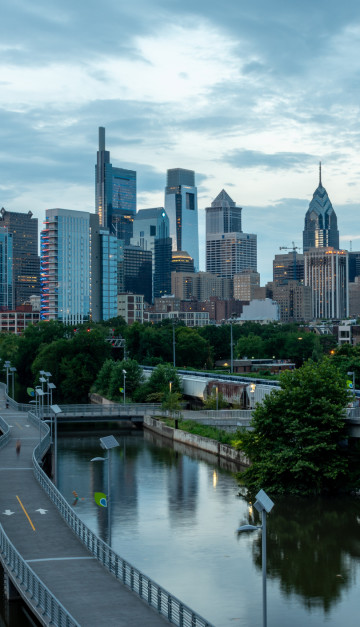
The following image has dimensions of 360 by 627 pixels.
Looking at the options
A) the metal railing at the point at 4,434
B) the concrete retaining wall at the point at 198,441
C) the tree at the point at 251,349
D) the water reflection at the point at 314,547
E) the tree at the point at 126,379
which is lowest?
the water reflection at the point at 314,547

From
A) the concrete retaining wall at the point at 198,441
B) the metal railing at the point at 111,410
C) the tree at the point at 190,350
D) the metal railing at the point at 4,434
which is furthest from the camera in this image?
the tree at the point at 190,350

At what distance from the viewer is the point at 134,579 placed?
33688 mm

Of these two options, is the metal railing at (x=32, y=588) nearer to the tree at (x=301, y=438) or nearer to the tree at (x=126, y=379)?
the tree at (x=301, y=438)

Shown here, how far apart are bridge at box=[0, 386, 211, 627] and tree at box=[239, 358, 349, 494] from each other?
15436mm

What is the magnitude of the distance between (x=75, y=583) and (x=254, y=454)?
27849 millimetres

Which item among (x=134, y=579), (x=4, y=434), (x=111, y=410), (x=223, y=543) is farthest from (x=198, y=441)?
(x=134, y=579)

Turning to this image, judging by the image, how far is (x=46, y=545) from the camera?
38.5 metres

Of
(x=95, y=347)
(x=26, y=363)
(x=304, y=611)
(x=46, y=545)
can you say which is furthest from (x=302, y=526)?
(x=26, y=363)

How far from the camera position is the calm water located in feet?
122

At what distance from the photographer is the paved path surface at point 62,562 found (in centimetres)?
2994

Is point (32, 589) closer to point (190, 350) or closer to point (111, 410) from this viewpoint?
point (111, 410)

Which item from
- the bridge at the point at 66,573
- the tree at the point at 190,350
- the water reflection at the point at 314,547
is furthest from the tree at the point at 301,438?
the tree at the point at 190,350

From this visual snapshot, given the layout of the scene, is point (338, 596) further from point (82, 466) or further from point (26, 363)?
point (26, 363)

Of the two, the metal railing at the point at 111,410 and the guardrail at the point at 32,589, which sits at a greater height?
the metal railing at the point at 111,410
